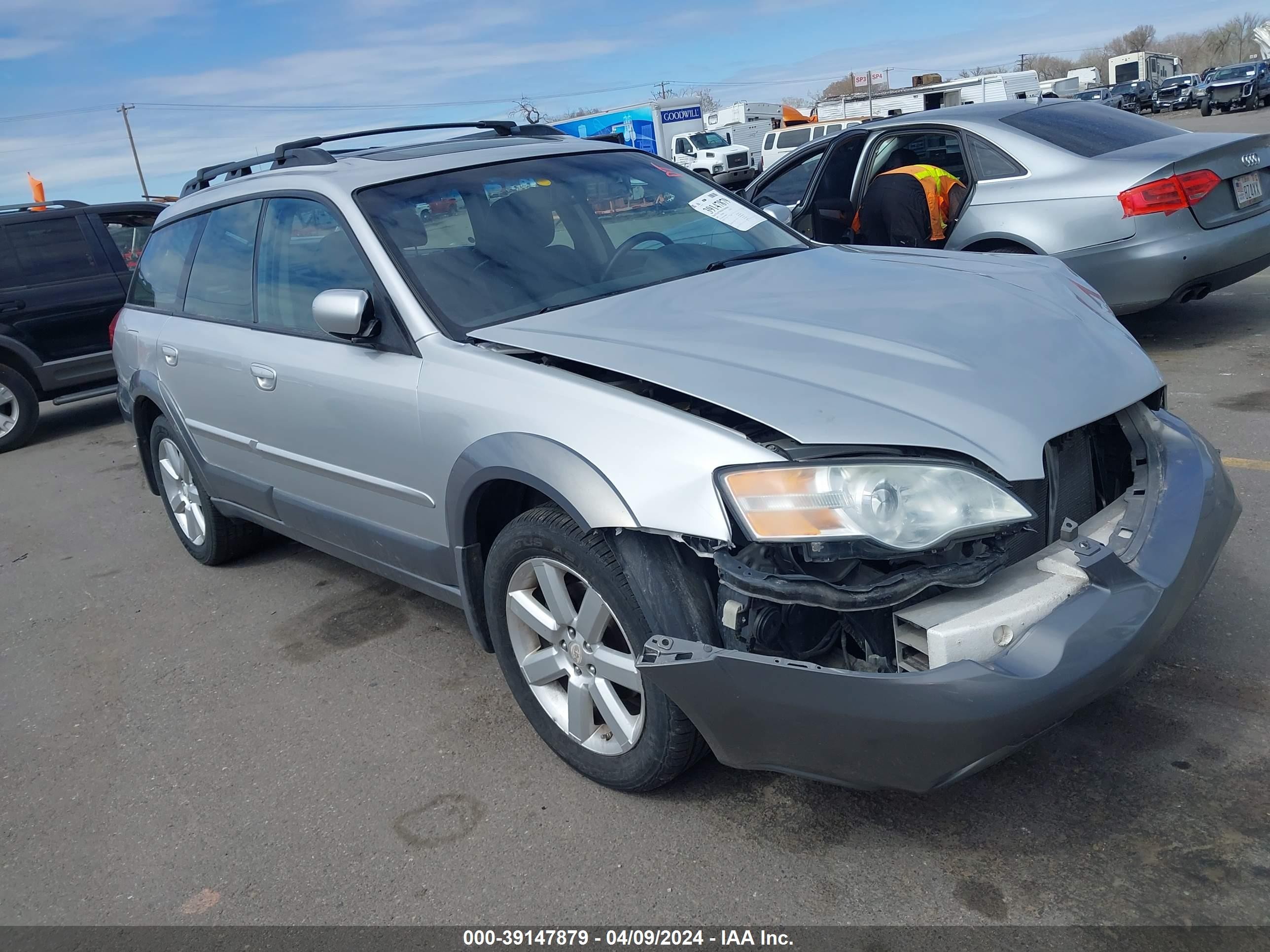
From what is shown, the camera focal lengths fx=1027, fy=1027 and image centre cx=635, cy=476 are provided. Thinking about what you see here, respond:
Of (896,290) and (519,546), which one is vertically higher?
(896,290)

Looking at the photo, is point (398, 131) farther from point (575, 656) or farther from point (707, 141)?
point (707, 141)

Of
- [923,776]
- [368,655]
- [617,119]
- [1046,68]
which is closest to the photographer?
[923,776]

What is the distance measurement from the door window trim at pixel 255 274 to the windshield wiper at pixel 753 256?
1059 millimetres

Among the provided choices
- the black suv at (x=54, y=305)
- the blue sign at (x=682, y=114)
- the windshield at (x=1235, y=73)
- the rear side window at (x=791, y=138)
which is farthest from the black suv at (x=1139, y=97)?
the black suv at (x=54, y=305)

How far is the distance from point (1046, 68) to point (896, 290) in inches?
5682

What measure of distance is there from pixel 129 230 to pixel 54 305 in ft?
3.68

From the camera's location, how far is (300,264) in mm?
3768

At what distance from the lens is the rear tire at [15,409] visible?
8867 mm

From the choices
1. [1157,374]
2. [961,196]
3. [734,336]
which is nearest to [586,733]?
[734,336]

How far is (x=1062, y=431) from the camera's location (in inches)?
93.5

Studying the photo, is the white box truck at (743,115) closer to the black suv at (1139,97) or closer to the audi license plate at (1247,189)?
the black suv at (1139,97)

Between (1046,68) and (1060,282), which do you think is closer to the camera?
(1060,282)

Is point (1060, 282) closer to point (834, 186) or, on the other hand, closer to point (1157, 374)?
point (1157, 374)

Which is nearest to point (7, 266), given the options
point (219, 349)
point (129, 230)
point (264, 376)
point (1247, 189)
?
point (129, 230)
